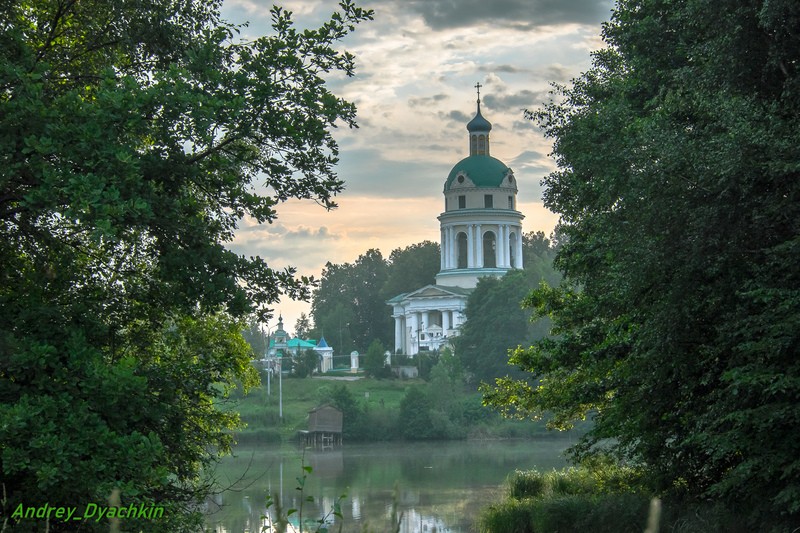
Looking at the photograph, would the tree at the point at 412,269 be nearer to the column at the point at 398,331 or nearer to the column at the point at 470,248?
the column at the point at 398,331

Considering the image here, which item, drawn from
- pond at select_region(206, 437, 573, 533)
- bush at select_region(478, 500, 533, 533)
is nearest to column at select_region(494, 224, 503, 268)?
pond at select_region(206, 437, 573, 533)

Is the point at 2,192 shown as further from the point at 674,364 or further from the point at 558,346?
the point at 558,346

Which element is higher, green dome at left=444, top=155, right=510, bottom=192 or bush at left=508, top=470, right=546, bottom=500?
green dome at left=444, top=155, right=510, bottom=192

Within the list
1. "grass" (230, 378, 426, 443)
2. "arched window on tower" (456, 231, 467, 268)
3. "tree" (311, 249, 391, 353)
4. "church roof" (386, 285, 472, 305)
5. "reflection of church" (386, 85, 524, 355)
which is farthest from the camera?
"tree" (311, 249, 391, 353)

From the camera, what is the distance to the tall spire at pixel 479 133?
97.2 m

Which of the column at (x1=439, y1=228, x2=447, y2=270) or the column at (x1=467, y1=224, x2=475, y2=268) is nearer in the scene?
the column at (x1=467, y1=224, x2=475, y2=268)

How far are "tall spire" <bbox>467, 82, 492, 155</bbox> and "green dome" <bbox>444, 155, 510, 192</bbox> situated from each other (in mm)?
1499

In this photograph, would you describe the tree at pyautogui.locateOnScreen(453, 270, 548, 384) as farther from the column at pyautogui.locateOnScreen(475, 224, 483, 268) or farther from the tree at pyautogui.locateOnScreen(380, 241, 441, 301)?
the tree at pyautogui.locateOnScreen(380, 241, 441, 301)

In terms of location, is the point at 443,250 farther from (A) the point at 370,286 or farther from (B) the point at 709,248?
(B) the point at 709,248

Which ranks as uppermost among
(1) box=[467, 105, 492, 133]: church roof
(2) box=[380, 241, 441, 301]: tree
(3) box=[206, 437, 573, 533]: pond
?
(1) box=[467, 105, 492, 133]: church roof

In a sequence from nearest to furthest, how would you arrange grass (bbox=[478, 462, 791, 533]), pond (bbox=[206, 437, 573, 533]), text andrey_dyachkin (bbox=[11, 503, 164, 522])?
text andrey_dyachkin (bbox=[11, 503, 164, 522]) < grass (bbox=[478, 462, 791, 533]) < pond (bbox=[206, 437, 573, 533])

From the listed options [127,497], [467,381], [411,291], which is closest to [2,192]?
[127,497]

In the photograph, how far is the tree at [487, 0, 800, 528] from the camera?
10273 mm

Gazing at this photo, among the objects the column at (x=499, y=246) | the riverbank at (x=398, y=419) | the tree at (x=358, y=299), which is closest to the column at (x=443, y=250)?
the column at (x=499, y=246)
